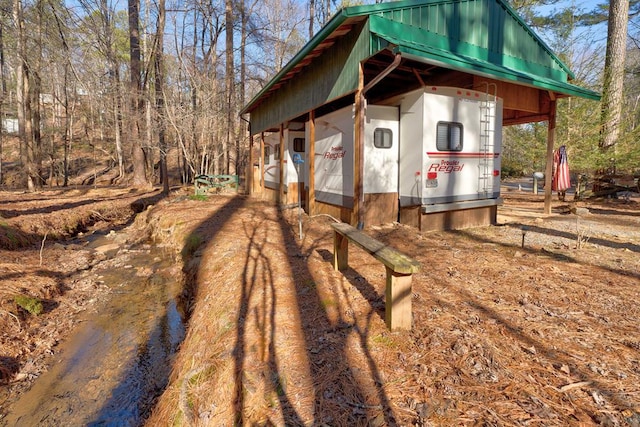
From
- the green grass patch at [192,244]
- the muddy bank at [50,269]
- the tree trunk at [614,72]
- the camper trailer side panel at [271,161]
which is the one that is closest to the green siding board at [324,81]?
the camper trailer side panel at [271,161]

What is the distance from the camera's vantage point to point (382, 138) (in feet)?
26.0

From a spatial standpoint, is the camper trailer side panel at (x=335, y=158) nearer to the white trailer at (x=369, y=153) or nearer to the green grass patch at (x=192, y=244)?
the white trailer at (x=369, y=153)

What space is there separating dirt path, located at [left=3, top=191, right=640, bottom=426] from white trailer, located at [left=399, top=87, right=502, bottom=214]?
2032 millimetres

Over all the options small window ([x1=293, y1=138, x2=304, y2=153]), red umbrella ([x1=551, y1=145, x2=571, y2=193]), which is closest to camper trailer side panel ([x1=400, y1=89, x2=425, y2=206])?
red umbrella ([x1=551, y1=145, x2=571, y2=193])

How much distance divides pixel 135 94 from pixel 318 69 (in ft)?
40.3

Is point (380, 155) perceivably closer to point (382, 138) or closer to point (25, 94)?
point (382, 138)

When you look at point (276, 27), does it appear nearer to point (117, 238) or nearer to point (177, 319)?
point (117, 238)

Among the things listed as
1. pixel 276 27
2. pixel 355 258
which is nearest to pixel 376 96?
pixel 355 258

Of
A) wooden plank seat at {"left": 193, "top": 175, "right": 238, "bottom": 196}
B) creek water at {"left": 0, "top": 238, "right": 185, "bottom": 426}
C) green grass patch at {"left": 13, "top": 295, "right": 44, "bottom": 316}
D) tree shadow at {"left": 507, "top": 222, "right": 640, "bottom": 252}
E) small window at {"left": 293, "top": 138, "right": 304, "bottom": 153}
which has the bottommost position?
creek water at {"left": 0, "top": 238, "right": 185, "bottom": 426}

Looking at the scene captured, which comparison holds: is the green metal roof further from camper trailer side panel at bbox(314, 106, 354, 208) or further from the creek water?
the creek water

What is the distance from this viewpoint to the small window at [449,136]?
24.4 feet

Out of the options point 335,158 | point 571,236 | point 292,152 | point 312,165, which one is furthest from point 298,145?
point 571,236

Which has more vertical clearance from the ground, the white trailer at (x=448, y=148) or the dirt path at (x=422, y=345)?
the white trailer at (x=448, y=148)

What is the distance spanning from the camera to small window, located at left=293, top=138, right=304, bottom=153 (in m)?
12.8
